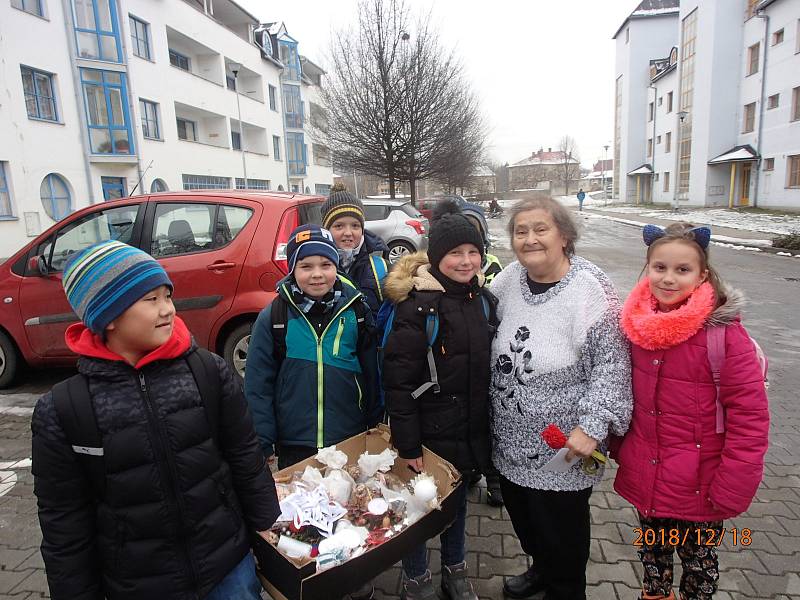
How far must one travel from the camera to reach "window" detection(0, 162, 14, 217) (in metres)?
14.9

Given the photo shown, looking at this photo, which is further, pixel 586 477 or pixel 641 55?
pixel 641 55

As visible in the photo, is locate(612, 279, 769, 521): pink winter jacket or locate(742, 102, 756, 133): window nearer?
locate(612, 279, 769, 521): pink winter jacket

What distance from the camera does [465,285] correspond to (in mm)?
2160

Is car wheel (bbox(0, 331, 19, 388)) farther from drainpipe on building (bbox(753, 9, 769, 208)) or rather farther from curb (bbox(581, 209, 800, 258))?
drainpipe on building (bbox(753, 9, 769, 208))

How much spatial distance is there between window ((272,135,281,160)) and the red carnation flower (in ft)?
111

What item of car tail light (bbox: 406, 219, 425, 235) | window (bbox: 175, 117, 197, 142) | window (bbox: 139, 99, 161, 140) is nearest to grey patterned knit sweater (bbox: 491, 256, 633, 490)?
car tail light (bbox: 406, 219, 425, 235)

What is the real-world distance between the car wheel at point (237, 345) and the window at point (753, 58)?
115 ft

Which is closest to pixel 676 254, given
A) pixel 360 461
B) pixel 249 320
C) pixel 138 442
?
pixel 360 461

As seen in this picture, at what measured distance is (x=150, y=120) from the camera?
21.5 meters

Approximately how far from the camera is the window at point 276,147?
33312mm

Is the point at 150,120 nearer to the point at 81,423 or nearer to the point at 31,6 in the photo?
the point at 31,6

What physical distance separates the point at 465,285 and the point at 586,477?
0.92 meters

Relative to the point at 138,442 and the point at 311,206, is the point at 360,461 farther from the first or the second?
the point at 311,206

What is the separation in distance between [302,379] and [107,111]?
20989mm
